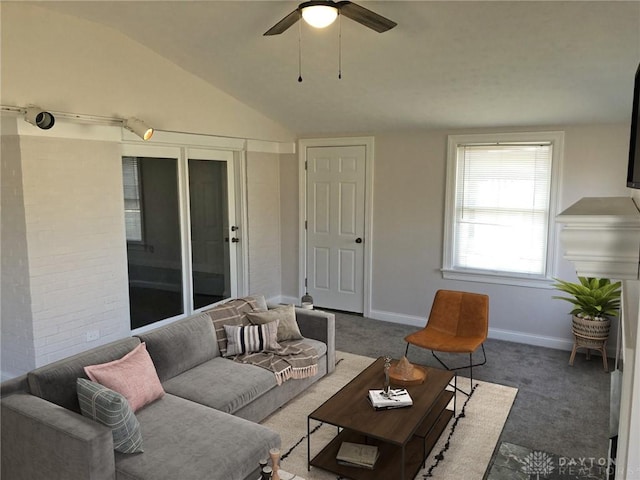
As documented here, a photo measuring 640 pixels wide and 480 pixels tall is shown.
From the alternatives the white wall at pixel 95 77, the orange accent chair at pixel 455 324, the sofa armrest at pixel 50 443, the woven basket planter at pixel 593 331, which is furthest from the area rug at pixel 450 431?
the white wall at pixel 95 77

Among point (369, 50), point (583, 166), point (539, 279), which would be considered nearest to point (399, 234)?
point (539, 279)

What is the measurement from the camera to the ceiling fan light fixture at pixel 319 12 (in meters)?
2.70

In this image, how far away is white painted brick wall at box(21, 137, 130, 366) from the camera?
376cm

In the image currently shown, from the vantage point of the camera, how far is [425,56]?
374 centimetres

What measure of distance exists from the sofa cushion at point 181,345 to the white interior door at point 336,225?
267 cm

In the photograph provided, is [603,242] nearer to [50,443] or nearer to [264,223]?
[50,443]

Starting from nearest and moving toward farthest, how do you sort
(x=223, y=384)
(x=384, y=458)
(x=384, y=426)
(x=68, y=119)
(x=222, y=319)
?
(x=384, y=426) < (x=384, y=458) < (x=223, y=384) < (x=222, y=319) < (x=68, y=119)

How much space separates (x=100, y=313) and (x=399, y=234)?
3.21 metres

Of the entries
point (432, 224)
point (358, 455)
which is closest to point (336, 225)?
point (432, 224)

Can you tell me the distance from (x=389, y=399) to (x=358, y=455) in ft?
1.20

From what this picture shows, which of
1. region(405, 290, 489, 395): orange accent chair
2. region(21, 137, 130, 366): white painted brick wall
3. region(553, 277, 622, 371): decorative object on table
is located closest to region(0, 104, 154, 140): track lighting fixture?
region(21, 137, 130, 366): white painted brick wall

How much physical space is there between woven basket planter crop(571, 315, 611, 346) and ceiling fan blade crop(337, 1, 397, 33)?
124 inches

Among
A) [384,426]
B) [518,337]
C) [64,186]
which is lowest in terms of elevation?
[518,337]

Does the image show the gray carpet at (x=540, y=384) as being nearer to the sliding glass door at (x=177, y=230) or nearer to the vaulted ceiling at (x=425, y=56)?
the sliding glass door at (x=177, y=230)
